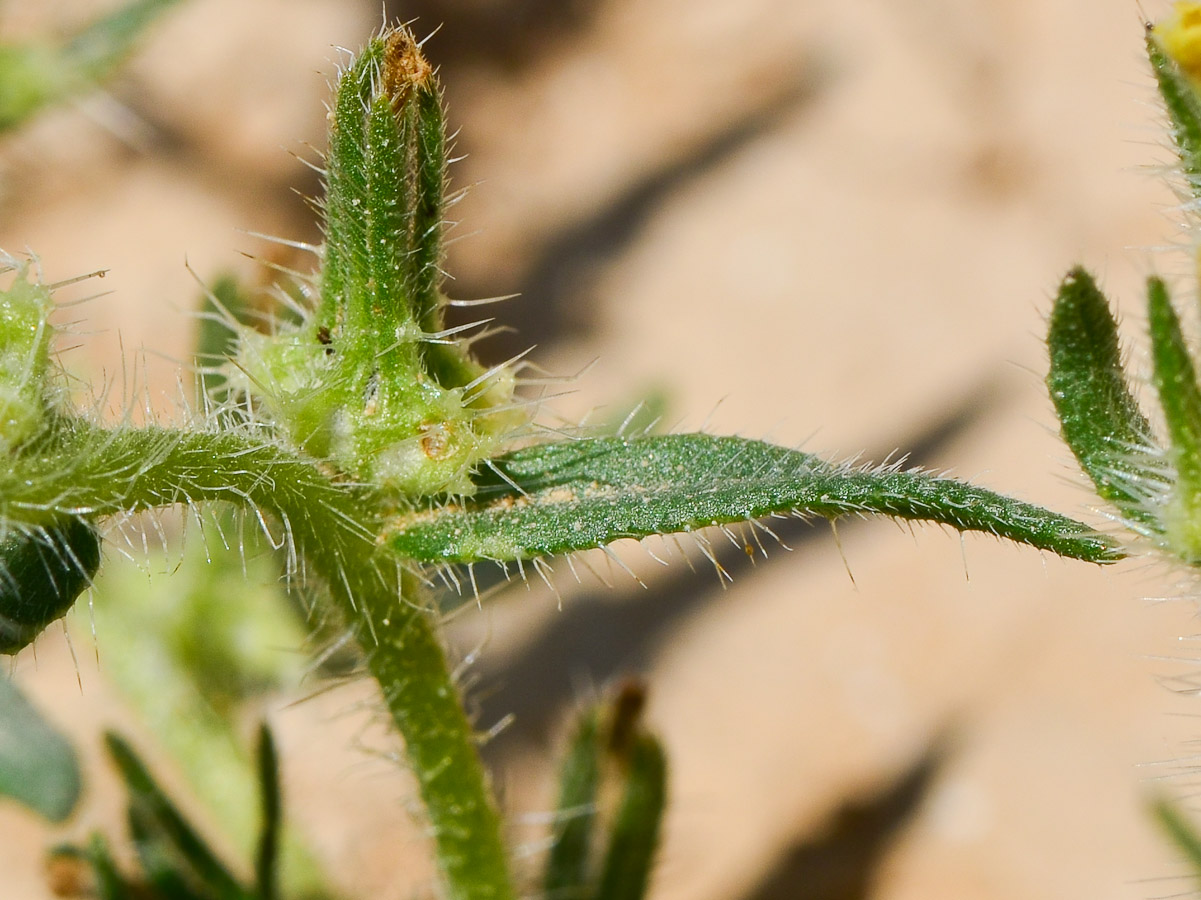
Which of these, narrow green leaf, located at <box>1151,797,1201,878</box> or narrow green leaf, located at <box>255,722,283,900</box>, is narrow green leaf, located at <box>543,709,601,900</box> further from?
narrow green leaf, located at <box>1151,797,1201,878</box>

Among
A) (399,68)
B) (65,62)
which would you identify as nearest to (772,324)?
(65,62)

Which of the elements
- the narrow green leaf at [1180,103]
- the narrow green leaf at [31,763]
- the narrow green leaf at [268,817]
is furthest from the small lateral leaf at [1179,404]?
the narrow green leaf at [31,763]

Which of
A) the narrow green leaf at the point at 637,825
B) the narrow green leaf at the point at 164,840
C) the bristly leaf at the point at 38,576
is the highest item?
the bristly leaf at the point at 38,576

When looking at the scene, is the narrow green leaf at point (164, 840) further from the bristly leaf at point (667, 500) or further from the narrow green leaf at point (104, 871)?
the bristly leaf at point (667, 500)

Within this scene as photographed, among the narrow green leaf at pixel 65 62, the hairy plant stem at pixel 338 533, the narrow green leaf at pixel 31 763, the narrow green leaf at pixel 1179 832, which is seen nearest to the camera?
the hairy plant stem at pixel 338 533

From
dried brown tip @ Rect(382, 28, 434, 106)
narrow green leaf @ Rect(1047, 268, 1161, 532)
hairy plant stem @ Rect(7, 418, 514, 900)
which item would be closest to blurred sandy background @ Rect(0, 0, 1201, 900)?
hairy plant stem @ Rect(7, 418, 514, 900)

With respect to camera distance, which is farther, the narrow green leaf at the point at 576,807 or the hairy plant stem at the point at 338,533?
the narrow green leaf at the point at 576,807

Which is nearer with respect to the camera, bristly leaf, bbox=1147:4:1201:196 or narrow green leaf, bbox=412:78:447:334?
bristly leaf, bbox=1147:4:1201:196

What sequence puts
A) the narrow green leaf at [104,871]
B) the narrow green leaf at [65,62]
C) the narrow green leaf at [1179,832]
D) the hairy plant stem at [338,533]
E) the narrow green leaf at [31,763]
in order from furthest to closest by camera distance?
1. the narrow green leaf at [65,62]
2. the narrow green leaf at [1179,832]
3. the narrow green leaf at [104,871]
4. the narrow green leaf at [31,763]
5. the hairy plant stem at [338,533]
